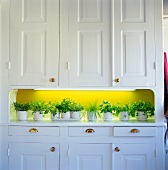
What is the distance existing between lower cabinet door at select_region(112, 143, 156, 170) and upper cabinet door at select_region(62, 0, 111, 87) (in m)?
→ 0.65

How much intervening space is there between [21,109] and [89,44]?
0.97 metres

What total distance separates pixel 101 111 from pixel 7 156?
1.04m

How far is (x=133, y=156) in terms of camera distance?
7.89 feet

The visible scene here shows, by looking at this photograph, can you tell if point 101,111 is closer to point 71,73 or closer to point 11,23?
point 71,73

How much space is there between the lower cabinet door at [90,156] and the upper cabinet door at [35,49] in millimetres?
693

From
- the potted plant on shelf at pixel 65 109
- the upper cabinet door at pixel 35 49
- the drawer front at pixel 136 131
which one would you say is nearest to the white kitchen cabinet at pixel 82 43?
the upper cabinet door at pixel 35 49

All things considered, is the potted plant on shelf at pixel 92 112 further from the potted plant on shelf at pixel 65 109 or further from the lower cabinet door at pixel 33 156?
the lower cabinet door at pixel 33 156

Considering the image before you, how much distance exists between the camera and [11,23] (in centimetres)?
250

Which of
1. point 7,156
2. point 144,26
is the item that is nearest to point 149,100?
point 144,26

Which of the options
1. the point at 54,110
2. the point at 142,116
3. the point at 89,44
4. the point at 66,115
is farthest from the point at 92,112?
the point at 89,44

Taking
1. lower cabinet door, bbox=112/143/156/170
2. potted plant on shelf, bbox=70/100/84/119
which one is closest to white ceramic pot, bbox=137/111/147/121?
lower cabinet door, bbox=112/143/156/170

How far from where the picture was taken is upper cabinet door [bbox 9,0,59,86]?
2.48 m

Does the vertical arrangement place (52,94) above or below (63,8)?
below

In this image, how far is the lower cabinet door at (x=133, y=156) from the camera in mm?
2400
